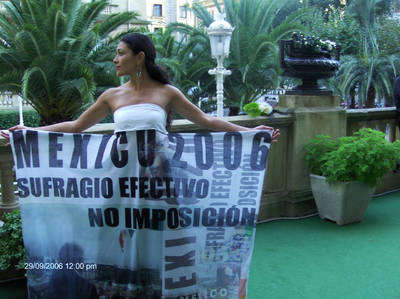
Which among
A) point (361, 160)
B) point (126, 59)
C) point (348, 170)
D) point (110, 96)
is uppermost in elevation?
point (126, 59)

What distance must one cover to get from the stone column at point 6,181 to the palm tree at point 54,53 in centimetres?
703

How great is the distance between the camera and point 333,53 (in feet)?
19.5

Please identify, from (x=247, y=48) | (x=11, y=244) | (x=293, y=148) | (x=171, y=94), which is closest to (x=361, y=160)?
(x=293, y=148)

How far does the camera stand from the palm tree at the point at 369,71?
52.1ft

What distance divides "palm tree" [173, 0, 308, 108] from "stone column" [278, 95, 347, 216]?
10146 mm

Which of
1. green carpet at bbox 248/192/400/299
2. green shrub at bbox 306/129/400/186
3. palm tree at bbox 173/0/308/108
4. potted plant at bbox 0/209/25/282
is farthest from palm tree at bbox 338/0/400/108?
potted plant at bbox 0/209/25/282

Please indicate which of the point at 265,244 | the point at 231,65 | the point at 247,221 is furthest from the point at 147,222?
the point at 231,65

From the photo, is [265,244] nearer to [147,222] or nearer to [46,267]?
[147,222]

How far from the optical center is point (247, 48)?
53.5ft

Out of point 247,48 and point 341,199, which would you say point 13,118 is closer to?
point 247,48

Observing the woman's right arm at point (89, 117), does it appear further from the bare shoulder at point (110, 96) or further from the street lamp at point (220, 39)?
the street lamp at point (220, 39)

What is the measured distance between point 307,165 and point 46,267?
3.63 metres

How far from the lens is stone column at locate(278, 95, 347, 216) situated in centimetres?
561

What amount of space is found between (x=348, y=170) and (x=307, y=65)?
4.70 ft
